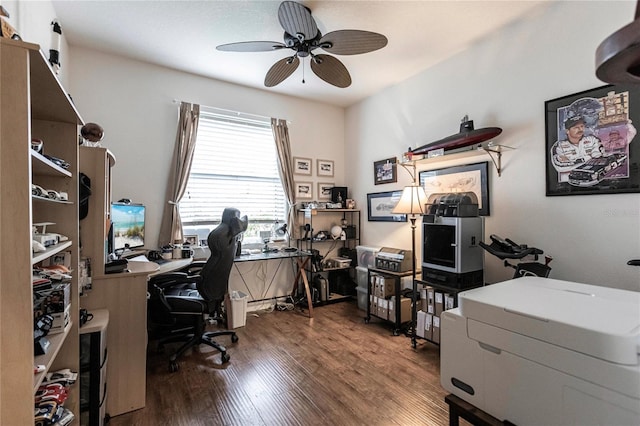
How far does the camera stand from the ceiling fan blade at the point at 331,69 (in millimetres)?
2385

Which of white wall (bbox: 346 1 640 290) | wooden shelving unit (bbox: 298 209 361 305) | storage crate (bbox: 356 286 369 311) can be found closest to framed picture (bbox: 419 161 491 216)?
white wall (bbox: 346 1 640 290)

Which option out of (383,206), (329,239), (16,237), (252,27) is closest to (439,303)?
(383,206)

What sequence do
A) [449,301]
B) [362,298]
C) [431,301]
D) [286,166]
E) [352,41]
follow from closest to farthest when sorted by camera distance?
[352,41] < [449,301] < [431,301] < [362,298] < [286,166]

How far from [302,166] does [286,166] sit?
1.00ft

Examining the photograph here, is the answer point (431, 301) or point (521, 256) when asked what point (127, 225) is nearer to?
point (431, 301)

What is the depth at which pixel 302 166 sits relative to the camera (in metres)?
4.28

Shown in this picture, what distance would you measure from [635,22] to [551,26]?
8.80 feet

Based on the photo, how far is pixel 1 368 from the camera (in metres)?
0.81

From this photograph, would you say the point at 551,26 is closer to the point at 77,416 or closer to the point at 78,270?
the point at 78,270

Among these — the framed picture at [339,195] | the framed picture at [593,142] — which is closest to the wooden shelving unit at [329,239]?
the framed picture at [339,195]

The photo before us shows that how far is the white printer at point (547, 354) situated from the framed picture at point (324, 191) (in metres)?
3.64

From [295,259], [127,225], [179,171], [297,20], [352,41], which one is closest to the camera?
[297,20]

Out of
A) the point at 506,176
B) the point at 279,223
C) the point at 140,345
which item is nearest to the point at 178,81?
the point at 279,223

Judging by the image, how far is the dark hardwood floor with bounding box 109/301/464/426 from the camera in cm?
182
